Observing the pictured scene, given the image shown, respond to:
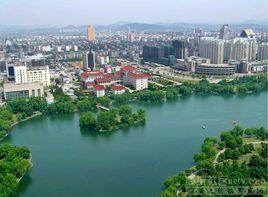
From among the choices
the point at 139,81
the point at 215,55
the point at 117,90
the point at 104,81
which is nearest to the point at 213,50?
the point at 215,55

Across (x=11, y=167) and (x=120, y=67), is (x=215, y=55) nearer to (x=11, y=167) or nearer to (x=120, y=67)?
(x=120, y=67)

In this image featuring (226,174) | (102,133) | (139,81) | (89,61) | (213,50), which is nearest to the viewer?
(226,174)

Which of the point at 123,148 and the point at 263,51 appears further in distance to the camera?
the point at 263,51

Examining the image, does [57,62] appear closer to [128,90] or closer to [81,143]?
[128,90]

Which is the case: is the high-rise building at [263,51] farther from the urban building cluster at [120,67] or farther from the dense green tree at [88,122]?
the dense green tree at [88,122]

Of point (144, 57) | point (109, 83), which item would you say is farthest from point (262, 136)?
point (144, 57)

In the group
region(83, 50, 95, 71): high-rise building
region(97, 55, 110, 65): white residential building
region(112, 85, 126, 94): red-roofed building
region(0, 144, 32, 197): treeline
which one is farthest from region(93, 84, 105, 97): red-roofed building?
region(97, 55, 110, 65): white residential building

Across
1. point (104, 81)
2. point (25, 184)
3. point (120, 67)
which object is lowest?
point (25, 184)

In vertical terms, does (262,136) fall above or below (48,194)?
above
